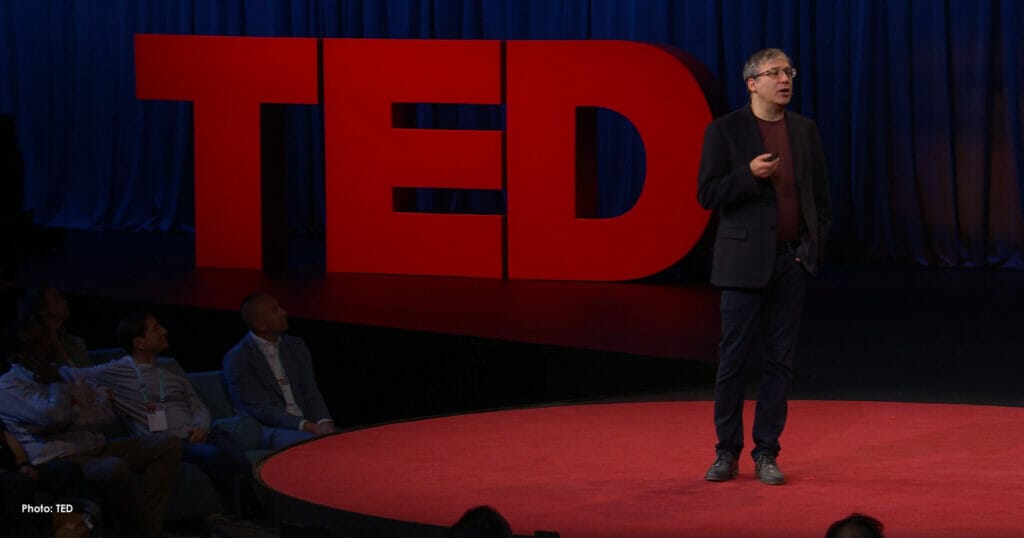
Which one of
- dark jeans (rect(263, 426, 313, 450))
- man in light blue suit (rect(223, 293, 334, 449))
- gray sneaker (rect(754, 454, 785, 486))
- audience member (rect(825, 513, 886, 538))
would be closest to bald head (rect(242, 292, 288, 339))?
man in light blue suit (rect(223, 293, 334, 449))

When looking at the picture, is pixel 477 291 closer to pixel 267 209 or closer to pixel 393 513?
pixel 267 209

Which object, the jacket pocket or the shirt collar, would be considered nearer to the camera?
the jacket pocket

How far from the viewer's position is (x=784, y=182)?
13.6 ft

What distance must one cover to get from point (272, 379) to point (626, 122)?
6726 millimetres

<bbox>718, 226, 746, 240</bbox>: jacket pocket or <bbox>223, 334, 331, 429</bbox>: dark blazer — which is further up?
<bbox>718, 226, 746, 240</bbox>: jacket pocket

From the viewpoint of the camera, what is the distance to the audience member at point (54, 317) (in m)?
5.76

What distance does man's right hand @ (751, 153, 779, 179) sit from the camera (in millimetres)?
3988

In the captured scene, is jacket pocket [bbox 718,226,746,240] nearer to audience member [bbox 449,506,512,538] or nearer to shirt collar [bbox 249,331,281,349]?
audience member [bbox 449,506,512,538]

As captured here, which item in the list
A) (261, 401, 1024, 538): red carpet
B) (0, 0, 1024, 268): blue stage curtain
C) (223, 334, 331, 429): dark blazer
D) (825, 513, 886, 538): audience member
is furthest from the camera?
(0, 0, 1024, 268): blue stage curtain

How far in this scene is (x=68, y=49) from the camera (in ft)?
46.6

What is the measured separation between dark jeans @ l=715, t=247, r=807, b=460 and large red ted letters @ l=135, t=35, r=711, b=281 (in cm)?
508

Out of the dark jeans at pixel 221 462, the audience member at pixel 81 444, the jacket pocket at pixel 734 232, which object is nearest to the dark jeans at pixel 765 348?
the jacket pocket at pixel 734 232

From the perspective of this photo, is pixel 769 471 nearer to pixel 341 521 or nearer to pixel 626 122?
pixel 341 521

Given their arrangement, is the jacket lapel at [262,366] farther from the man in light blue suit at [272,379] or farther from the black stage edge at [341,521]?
the black stage edge at [341,521]
